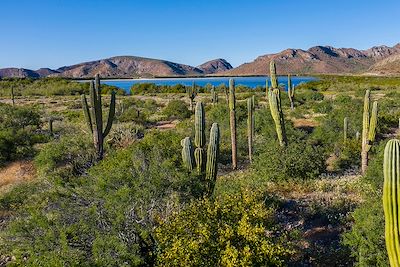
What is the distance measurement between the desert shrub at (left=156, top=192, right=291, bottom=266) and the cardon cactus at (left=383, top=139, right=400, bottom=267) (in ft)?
5.63

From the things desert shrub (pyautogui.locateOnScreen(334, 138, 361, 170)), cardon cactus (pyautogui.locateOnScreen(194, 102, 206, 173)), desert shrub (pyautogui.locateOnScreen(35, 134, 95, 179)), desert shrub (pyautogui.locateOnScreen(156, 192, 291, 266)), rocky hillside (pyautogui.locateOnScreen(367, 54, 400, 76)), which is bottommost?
desert shrub (pyautogui.locateOnScreen(334, 138, 361, 170))

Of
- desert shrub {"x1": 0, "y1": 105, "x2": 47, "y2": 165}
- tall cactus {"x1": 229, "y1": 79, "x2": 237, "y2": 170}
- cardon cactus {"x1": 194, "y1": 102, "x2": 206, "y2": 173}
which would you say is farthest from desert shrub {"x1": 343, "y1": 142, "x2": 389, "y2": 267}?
desert shrub {"x1": 0, "y1": 105, "x2": 47, "y2": 165}

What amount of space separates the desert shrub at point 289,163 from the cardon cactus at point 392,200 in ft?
28.8

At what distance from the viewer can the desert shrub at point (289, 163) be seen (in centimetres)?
1426

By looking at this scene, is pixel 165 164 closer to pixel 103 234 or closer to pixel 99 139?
pixel 103 234

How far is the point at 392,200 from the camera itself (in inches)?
202

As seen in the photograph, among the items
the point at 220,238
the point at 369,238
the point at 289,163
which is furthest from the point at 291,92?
the point at 220,238

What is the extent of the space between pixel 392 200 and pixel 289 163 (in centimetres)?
928

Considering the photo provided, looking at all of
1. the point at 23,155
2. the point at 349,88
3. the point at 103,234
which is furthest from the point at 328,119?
the point at 349,88

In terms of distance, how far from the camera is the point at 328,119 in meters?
23.9

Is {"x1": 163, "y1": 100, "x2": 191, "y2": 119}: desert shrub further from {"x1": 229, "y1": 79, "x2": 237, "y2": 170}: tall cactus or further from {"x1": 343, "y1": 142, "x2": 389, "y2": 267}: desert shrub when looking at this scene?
{"x1": 343, "y1": 142, "x2": 389, "y2": 267}: desert shrub

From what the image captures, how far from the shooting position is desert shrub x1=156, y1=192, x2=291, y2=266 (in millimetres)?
6457

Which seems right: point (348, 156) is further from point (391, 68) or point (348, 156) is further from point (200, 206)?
point (391, 68)

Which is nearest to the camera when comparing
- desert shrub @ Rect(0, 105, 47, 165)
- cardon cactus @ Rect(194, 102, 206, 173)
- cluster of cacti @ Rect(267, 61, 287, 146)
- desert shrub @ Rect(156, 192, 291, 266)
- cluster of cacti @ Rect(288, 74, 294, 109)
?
desert shrub @ Rect(156, 192, 291, 266)
